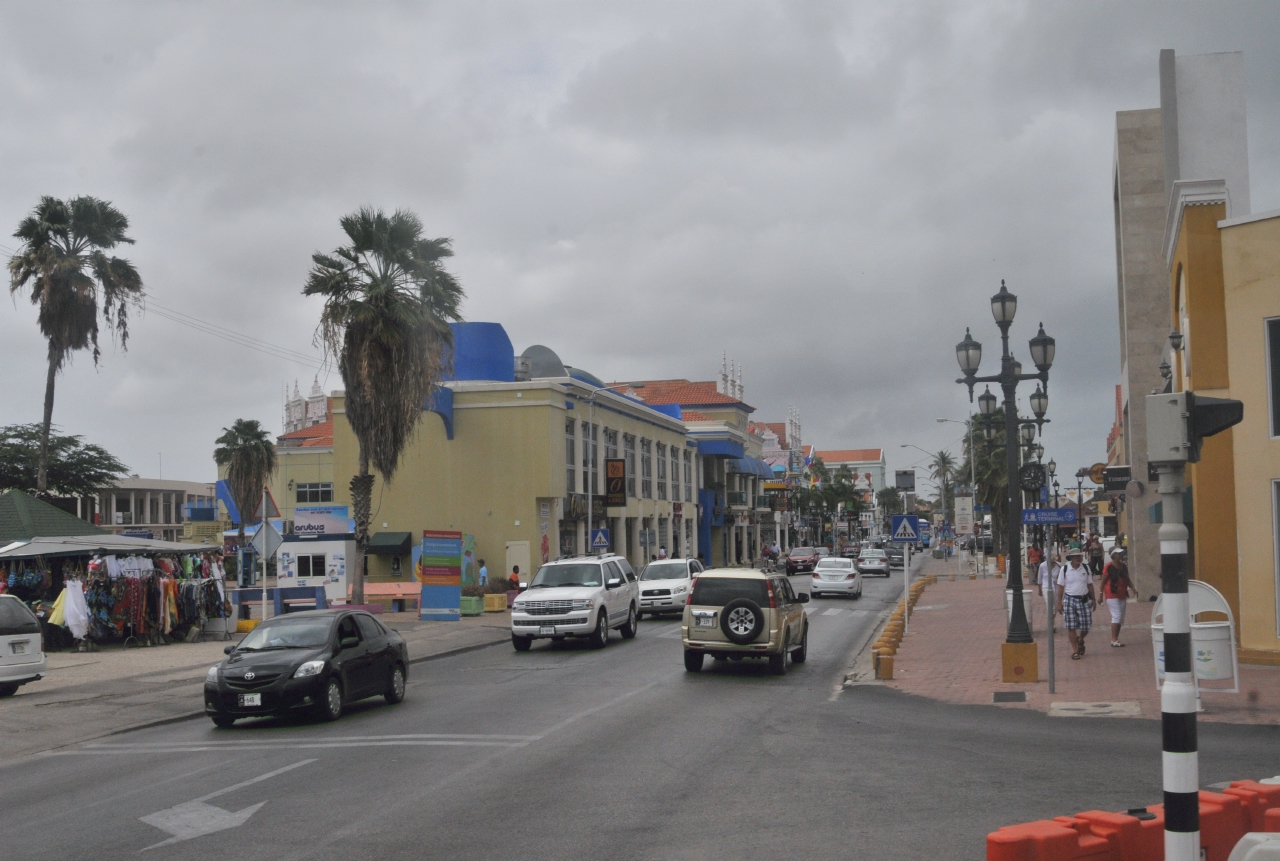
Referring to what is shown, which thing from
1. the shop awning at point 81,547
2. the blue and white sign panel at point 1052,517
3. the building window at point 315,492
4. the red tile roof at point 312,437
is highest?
the red tile roof at point 312,437

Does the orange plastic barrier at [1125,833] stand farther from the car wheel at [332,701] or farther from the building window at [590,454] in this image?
the building window at [590,454]

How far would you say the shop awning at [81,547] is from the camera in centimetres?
2547

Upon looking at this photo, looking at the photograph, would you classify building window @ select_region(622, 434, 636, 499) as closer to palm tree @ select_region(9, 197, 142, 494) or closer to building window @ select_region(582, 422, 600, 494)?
building window @ select_region(582, 422, 600, 494)

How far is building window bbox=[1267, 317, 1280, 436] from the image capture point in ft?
59.6

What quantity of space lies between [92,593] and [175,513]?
89.2 m

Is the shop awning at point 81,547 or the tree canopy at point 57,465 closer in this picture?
the shop awning at point 81,547

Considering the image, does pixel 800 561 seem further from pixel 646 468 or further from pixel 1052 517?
pixel 1052 517

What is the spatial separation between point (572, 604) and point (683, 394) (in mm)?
69072

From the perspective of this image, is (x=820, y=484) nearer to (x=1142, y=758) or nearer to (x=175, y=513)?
(x=175, y=513)

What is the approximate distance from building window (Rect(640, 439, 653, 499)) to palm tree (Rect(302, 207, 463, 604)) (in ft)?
89.4

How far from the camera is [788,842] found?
802cm

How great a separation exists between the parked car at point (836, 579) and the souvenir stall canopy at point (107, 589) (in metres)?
22.6

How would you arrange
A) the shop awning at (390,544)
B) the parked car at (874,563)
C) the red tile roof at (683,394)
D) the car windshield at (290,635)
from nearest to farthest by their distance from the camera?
1. the car windshield at (290,635)
2. the shop awning at (390,544)
3. the parked car at (874,563)
4. the red tile roof at (683,394)

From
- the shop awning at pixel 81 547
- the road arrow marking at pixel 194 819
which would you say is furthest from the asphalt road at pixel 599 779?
the shop awning at pixel 81 547
